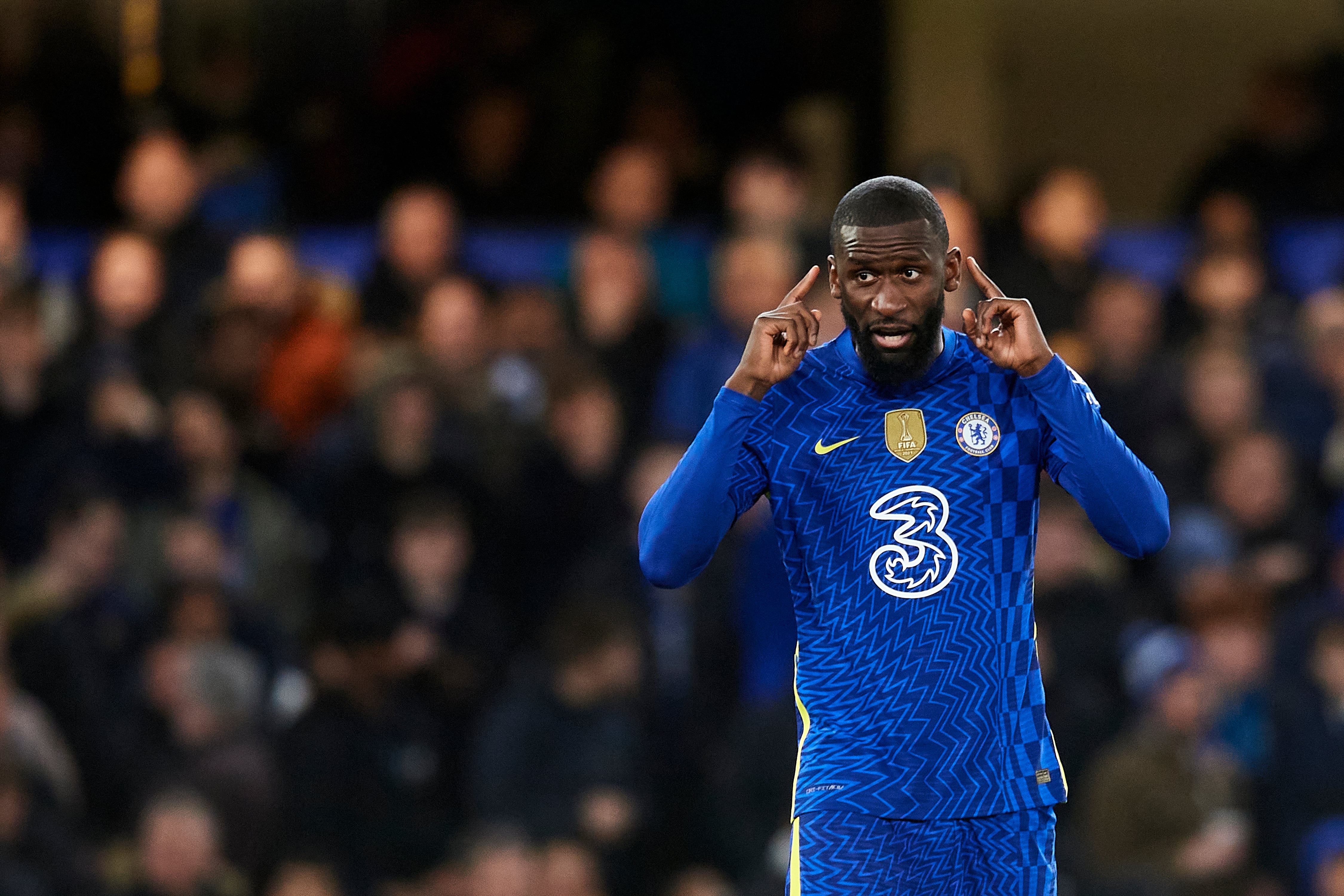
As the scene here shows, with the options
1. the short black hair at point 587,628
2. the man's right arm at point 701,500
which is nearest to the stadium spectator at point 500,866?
the short black hair at point 587,628

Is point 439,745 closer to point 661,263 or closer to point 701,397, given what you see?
point 701,397

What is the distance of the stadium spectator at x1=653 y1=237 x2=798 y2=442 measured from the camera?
7.92m

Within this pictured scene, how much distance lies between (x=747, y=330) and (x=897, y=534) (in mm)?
4367

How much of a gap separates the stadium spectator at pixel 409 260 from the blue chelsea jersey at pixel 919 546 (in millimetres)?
5011

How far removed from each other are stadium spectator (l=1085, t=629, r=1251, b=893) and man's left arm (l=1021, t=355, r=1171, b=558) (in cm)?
369

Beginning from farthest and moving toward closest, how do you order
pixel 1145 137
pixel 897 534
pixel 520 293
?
pixel 1145 137, pixel 520 293, pixel 897 534

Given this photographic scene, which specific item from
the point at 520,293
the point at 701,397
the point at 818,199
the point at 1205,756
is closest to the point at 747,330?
the point at 701,397

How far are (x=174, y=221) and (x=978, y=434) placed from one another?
231 inches

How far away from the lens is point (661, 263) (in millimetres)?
8992

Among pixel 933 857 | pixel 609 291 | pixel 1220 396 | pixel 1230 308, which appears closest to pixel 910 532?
pixel 933 857

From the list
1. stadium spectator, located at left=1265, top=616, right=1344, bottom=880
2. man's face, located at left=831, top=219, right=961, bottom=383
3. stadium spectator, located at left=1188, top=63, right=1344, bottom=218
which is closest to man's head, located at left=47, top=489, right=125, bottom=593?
stadium spectator, located at left=1265, top=616, right=1344, bottom=880

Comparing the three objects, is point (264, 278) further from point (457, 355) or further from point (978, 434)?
point (978, 434)

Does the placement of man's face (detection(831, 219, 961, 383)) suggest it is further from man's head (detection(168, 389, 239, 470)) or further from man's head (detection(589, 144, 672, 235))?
man's head (detection(589, 144, 672, 235))

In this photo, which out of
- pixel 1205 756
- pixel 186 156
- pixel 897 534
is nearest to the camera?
pixel 897 534
